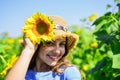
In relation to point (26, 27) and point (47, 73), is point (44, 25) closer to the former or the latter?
point (26, 27)

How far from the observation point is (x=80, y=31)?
6.68 metres

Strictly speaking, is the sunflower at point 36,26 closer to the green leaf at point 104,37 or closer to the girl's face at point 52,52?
the girl's face at point 52,52

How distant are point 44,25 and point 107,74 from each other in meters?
1.17

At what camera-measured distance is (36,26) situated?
9.12 feet

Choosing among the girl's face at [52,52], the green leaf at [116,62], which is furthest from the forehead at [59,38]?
the green leaf at [116,62]

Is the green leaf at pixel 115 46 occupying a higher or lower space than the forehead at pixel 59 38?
lower

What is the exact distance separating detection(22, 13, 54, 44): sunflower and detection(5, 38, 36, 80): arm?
0.29ft

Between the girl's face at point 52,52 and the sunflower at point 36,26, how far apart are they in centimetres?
24

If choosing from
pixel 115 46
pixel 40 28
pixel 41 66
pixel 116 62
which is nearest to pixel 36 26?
pixel 40 28

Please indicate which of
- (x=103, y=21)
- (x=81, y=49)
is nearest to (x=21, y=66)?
(x=103, y=21)

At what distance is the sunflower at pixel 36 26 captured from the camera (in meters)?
2.72

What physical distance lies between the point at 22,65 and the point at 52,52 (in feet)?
0.83

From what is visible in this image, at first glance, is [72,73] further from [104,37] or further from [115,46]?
[104,37]

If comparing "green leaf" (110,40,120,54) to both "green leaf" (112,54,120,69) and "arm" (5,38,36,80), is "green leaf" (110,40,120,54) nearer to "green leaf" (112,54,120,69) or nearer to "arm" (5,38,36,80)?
"green leaf" (112,54,120,69)
